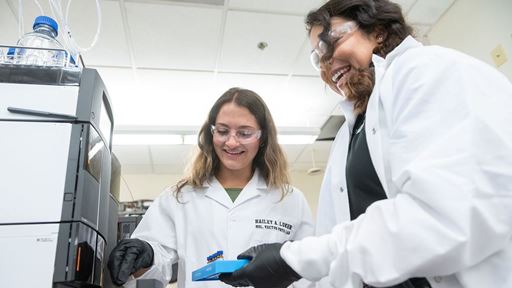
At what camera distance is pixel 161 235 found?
3.96 feet

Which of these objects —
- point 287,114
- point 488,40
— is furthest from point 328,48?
point 287,114

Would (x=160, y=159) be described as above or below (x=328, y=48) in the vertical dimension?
above

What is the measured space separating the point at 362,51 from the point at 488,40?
1.64m

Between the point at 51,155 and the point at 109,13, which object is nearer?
the point at 51,155

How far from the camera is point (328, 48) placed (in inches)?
37.9

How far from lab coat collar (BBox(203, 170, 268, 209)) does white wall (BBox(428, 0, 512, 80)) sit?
1.60 m

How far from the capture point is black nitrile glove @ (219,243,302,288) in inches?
29.6

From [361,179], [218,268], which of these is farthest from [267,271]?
[361,179]

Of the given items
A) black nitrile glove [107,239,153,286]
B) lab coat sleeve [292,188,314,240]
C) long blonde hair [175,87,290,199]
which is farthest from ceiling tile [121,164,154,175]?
black nitrile glove [107,239,153,286]

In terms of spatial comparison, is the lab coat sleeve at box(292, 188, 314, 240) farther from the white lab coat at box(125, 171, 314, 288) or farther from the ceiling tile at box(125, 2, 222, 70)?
the ceiling tile at box(125, 2, 222, 70)

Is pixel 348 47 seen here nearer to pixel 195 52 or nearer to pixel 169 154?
pixel 195 52

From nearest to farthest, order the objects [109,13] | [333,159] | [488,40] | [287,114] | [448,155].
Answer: [448,155]
[333,159]
[488,40]
[109,13]
[287,114]

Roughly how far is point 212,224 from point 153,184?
4.37m

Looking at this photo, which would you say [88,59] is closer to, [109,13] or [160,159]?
[109,13]
